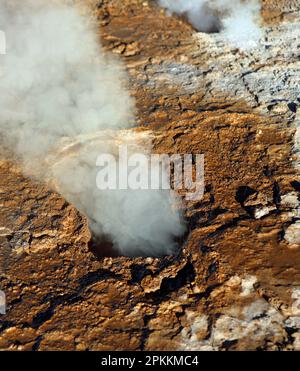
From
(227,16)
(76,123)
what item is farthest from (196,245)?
(227,16)

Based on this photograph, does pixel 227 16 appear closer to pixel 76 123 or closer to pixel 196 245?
pixel 76 123

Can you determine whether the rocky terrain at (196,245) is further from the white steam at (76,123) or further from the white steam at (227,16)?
the white steam at (227,16)

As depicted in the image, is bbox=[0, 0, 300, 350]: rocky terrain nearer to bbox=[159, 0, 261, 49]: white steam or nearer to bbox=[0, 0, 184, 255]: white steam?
bbox=[0, 0, 184, 255]: white steam

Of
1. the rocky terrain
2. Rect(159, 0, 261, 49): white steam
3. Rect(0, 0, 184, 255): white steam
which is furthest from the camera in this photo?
Rect(159, 0, 261, 49): white steam

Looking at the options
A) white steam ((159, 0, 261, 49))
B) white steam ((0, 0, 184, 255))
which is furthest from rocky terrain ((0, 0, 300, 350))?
white steam ((159, 0, 261, 49))

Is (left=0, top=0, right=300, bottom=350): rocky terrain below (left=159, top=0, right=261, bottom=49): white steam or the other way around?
below
